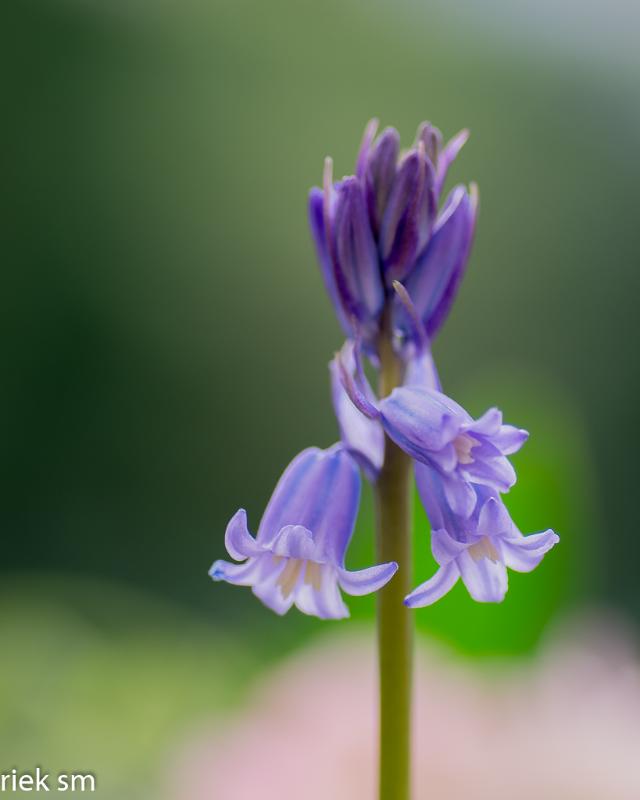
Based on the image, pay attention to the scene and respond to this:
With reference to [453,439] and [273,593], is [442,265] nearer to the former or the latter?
[453,439]

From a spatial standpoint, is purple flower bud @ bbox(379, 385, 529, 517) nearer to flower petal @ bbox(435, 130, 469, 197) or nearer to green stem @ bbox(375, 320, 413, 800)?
green stem @ bbox(375, 320, 413, 800)

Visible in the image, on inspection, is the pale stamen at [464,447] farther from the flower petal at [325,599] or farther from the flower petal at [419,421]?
the flower petal at [325,599]

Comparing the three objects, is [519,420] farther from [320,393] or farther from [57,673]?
[320,393]

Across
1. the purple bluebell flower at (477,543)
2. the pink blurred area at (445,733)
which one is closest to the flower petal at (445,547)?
the purple bluebell flower at (477,543)

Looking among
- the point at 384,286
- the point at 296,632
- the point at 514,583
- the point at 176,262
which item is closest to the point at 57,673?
the point at 296,632

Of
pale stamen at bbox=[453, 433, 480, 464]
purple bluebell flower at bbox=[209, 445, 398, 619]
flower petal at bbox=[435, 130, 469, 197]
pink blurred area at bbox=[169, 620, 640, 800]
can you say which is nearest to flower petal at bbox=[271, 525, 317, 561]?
purple bluebell flower at bbox=[209, 445, 398, 619]

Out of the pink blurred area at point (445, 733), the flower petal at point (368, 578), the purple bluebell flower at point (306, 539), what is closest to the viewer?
the flower petal at point (368, 578)
